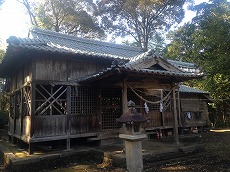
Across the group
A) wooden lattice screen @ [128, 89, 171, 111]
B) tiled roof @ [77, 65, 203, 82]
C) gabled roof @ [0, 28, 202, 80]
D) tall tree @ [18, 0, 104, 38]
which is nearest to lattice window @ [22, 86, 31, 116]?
gabled roof @ [0, 28, 202, 80]

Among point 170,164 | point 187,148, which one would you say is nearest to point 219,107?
point 187,148

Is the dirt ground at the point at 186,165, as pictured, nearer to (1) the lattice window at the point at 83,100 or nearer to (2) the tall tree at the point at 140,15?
(1) the lattice window at the point at 83,100

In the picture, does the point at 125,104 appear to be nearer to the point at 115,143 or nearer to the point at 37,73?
the point at 115,143

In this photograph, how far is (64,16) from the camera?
2820 centimetres

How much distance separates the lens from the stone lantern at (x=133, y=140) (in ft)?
22.7

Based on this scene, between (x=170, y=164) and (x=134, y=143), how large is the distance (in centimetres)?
357

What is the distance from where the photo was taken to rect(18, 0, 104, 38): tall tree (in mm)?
27453

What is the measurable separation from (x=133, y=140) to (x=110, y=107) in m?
6.49

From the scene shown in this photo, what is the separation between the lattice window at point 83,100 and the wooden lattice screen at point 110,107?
26.7 inches

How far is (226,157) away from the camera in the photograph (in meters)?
10.3

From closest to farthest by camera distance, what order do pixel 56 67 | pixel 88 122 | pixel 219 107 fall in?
pixel 56 67 → pixel 88 122 → pixel 219 107

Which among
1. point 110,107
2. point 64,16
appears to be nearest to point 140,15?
point 64,16

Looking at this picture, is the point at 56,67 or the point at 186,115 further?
the point at 186,115

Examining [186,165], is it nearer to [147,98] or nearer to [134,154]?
[134,154]
